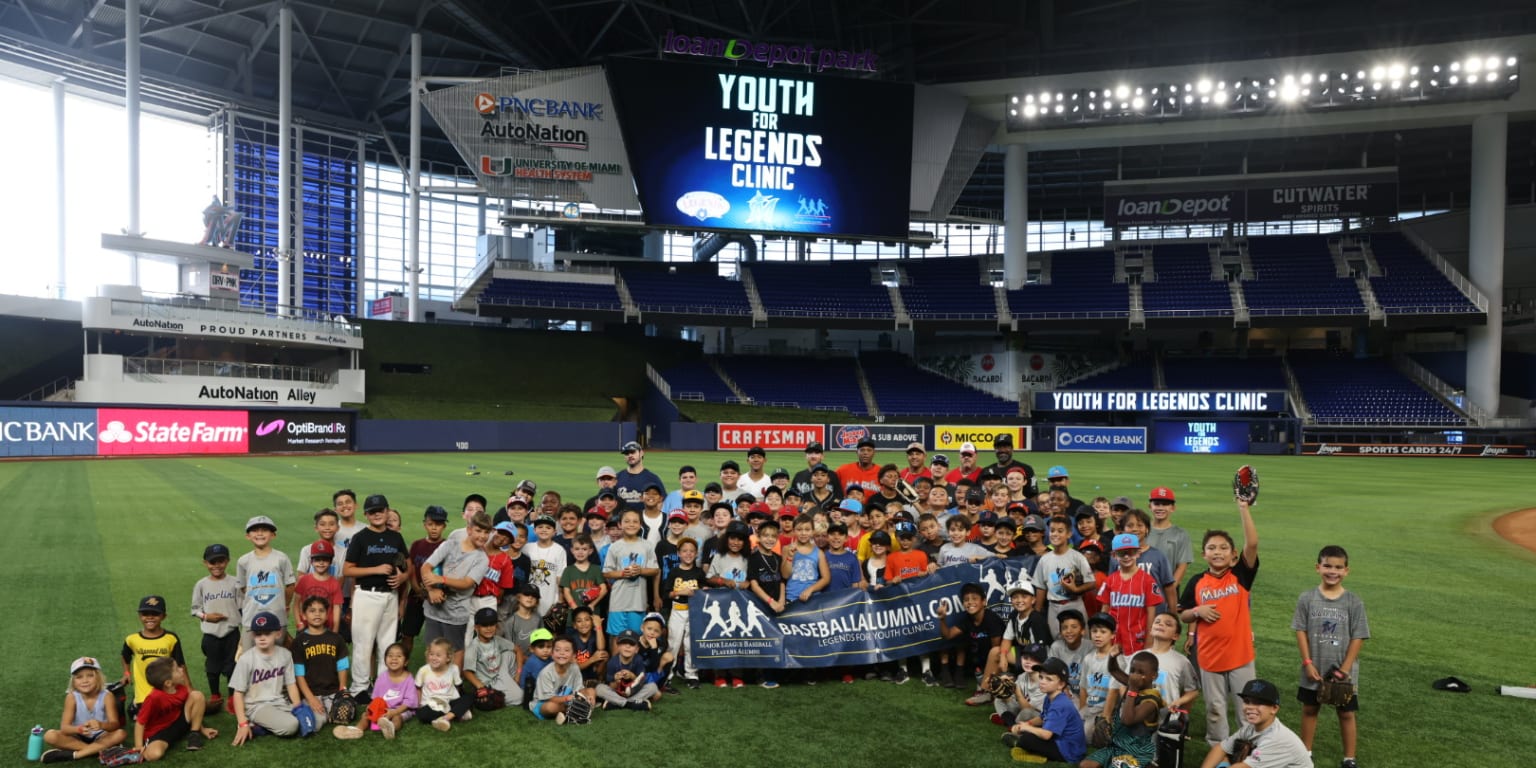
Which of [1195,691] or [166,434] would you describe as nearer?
[1195,691]

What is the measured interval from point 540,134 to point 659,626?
44836 millimetres

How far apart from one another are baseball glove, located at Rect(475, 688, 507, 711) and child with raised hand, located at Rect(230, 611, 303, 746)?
1.50m

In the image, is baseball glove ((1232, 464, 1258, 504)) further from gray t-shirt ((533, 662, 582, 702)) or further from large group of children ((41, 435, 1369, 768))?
gray t-shirt ((533, 662, 582, 702))

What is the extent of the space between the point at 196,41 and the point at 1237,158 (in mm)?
66427

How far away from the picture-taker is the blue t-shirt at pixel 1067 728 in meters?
7.12

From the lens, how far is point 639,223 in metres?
51.8

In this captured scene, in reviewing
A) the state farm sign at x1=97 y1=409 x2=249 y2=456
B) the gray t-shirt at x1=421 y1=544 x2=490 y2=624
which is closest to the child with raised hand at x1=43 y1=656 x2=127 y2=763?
the gray t-shirt at x1=421 y1=544 x2=490 y2=624

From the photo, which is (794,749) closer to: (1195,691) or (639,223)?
(1195,691)

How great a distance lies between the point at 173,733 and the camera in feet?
24.2

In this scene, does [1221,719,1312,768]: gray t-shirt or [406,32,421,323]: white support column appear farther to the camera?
[406,32,421,323]: white support column

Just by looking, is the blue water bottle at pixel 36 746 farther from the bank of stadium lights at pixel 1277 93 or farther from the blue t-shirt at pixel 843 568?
the bank of stadium lights at pixel 1277 93

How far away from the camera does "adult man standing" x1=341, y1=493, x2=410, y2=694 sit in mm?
8570

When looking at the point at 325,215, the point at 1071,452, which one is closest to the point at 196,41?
the point at 325,215

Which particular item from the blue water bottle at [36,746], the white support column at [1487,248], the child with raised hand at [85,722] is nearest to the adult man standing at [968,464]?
the child with raised hand at [85,722]
